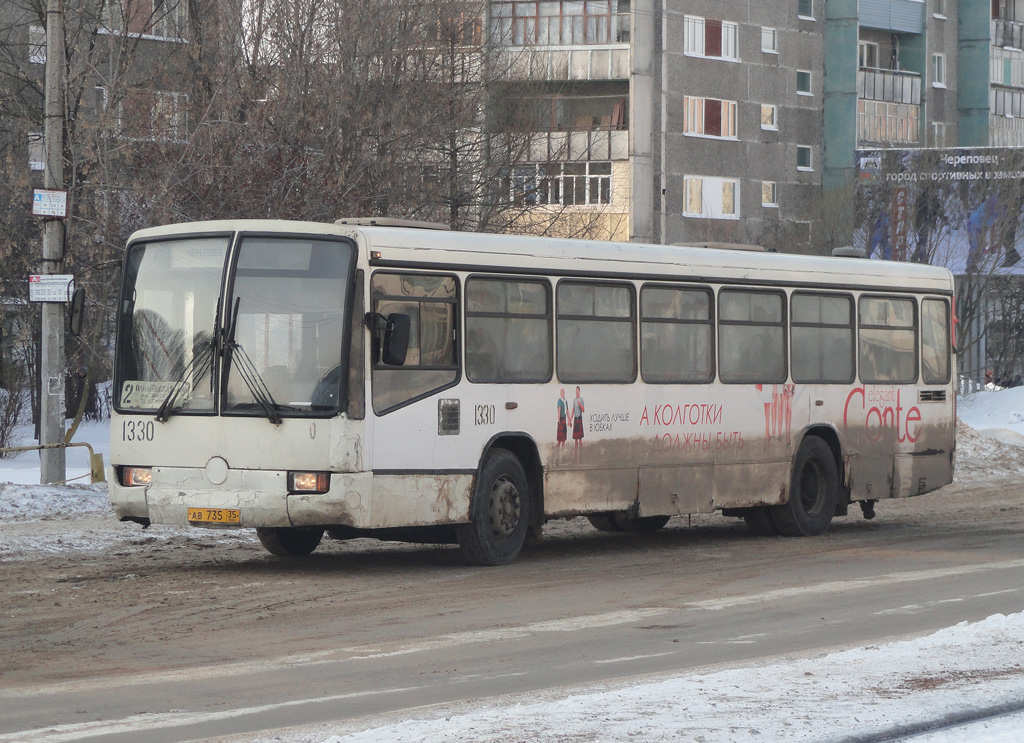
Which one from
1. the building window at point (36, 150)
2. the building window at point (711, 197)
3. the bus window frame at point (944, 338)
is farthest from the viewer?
the building window at point (711, 197)

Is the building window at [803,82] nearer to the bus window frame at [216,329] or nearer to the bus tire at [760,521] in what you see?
the bus tire at [760,521]

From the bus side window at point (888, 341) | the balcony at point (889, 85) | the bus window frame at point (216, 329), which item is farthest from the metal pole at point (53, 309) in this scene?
the balcony at point (889, 85)

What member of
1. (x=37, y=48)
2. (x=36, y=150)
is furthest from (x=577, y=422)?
(x=36, y=150)

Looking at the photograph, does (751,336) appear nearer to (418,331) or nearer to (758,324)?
(758,324)

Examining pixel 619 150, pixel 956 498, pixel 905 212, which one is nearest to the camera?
pixel 956 498

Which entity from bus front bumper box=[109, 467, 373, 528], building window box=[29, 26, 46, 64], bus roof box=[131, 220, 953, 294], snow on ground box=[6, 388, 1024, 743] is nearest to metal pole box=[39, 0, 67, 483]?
bus roof box=[131, 220, 953, 294]

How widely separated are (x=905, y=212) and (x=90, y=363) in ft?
97.9

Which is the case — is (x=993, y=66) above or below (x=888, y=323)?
above

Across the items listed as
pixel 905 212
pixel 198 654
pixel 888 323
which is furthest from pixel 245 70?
pixel 905 212

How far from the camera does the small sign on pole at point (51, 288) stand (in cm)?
1911

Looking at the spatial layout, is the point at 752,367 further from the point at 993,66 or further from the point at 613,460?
the point at 993,66

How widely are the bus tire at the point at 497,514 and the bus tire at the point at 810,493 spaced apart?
13.4 feet

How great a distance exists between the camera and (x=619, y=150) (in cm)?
5809

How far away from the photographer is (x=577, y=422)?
49.4ft
